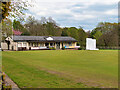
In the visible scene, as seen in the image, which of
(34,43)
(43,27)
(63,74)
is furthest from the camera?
(43,27)

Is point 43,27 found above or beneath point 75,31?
above

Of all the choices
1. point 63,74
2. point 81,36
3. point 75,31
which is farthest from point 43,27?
point 63,74

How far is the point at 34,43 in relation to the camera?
3656 cm

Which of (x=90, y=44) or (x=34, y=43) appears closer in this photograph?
(x=34, y=43)

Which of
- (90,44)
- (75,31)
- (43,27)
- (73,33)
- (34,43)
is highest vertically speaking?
(43,27)

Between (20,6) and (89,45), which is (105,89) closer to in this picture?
(20,6)

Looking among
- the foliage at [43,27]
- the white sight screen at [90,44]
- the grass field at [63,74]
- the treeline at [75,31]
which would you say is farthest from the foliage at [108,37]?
the grass field at [63,74]

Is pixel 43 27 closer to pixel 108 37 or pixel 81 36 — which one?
pixel 81 36

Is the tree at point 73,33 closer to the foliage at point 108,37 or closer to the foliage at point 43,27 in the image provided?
the foliage at point 43,27

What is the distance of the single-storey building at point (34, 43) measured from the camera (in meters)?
34.6

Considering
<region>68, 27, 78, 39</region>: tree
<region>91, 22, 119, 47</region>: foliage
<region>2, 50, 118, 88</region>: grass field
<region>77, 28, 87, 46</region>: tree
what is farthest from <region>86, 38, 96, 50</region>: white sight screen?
<region>2, 50, 118, 88</region>: grass field

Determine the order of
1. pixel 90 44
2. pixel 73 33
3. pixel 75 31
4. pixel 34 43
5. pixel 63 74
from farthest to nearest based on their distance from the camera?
pixel 75 31 → pixel 73 33 → pixel 90 44 → pixel 34 43 → pixel 63 74

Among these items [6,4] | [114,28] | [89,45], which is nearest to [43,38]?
[89,45]

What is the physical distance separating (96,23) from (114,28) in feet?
19.3
